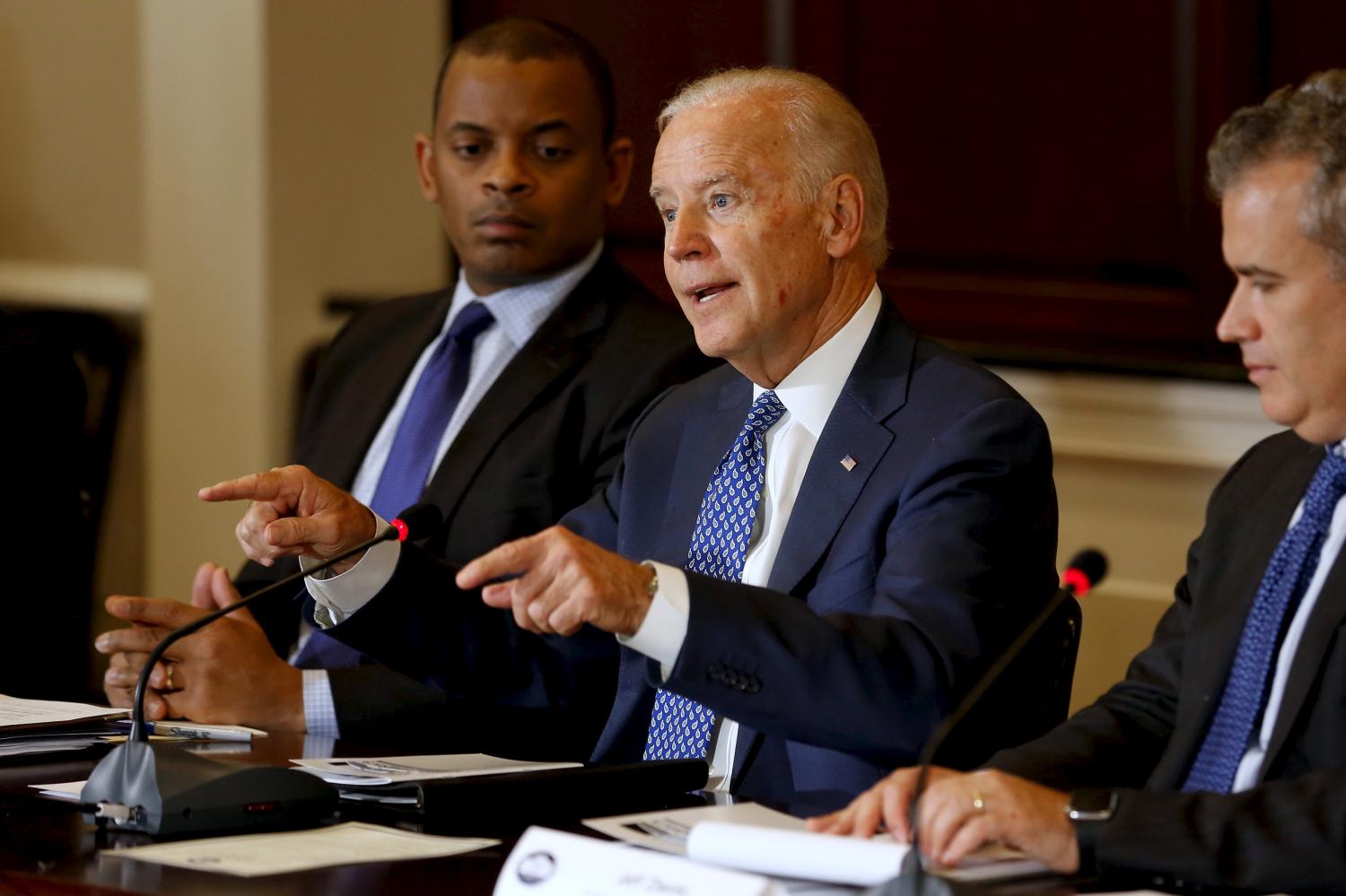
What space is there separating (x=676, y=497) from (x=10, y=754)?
0.85 metres

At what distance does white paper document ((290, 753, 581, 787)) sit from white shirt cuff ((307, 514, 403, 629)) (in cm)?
30

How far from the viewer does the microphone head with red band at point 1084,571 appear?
65.3 inches

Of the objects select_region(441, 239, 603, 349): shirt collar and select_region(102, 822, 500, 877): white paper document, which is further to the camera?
select_region(441, 239, 603, 349): shirt collar

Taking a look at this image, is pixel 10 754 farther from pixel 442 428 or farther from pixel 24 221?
pixel 24 221

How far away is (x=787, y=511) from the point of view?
7.29 feet

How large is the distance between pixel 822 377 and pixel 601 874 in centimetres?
95

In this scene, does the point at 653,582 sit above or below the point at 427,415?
below

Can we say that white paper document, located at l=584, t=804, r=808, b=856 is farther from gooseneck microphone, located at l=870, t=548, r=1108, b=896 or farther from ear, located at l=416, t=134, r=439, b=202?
ear, located at l=416, t=134, r=439, b=202

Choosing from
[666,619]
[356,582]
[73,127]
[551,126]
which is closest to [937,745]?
[666,619]

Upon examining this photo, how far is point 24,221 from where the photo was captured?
521 centimetres

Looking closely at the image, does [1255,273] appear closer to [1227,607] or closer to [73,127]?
[1227,607]

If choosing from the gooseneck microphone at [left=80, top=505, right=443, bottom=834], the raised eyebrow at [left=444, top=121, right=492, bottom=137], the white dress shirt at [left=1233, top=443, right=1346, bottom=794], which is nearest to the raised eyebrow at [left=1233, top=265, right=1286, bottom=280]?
the white dress shirt at [left=1233, top=443, right=1346, bottom=794]

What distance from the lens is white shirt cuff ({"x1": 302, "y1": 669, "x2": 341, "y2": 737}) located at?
8.41ft

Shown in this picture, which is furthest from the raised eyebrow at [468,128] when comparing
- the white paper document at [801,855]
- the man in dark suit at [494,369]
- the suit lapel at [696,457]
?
the white paper document at [801,855]
